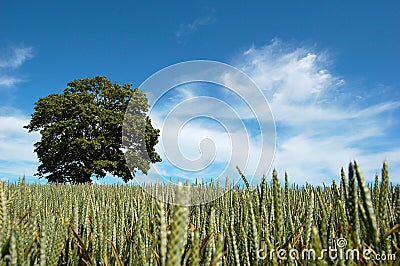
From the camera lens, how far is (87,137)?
90.5 feet

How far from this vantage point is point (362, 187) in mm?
812

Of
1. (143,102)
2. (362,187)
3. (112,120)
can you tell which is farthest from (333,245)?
(143,102)

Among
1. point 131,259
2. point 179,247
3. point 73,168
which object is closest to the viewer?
point 179,247

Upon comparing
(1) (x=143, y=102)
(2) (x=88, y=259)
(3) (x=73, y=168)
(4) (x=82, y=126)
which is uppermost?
(1) (x=143, y=102)

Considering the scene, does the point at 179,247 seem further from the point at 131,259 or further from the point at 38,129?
the point at 38,129

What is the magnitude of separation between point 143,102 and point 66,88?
287 inches

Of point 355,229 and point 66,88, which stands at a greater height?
point 66,88

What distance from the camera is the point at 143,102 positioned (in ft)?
99.3

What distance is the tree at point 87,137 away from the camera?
86.3ft

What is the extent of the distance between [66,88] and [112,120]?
22.3 ft

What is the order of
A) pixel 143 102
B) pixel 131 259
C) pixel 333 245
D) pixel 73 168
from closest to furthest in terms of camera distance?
1. pixel 131 259
2. pixel 333 245
3. pixel 73 168
4. pixel 143 102

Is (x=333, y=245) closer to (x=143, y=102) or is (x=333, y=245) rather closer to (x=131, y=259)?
(x=131, y=259)

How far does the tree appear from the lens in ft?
86.3

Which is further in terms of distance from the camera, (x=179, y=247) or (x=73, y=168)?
(x=73, y=168)
